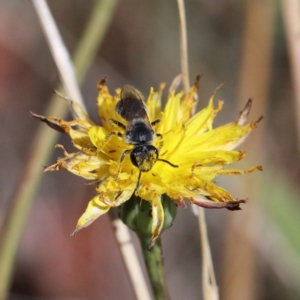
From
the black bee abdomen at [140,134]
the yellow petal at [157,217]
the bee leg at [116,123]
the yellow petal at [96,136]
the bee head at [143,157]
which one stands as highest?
the bee leg at [116,123]

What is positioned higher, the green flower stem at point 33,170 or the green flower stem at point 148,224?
the green flower stem at point 33,170

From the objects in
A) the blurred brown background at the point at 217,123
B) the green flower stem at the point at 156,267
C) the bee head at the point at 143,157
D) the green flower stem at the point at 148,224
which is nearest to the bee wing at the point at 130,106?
the bee head at the point at 143,157

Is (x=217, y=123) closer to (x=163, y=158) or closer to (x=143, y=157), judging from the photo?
(x=163, y=158)

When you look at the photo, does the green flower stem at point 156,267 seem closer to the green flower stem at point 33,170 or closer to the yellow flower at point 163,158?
the yellow flower at point 163,158

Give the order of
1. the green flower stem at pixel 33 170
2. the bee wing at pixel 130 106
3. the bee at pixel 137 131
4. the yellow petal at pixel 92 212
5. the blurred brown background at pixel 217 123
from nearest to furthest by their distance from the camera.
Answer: the yellow petal at pixel 92 212 < the bee at pixel 137 131 < the bee wing at pixel 130 106 < the green flower stem at pixel 33 170 < the blurred brown background at pixel 217 123

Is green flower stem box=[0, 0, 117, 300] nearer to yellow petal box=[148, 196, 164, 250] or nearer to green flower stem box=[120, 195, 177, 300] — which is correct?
green flower stem box=[120, 195, 177, 300]

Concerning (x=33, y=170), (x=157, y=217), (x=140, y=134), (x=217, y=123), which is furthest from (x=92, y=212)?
(x=217, y=123)

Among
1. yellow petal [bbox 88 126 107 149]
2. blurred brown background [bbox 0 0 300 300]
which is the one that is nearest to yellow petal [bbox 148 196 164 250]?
yellow petal [bbox 88 126 107 149]
